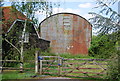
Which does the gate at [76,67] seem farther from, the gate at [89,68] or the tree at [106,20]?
the tree at [106,20]

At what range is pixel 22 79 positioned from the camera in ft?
17.3

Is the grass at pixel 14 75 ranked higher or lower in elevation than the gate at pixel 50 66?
lower

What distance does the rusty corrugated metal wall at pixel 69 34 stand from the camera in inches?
368

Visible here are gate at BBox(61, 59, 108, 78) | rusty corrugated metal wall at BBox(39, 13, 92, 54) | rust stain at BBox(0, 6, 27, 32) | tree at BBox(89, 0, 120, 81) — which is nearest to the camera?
tree at BBox(89, 0, 120, 81)

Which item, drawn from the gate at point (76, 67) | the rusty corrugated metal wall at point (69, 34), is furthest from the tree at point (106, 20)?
the rusty corrugated metal wall at point (69, 34)

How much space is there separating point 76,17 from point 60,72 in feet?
13.7

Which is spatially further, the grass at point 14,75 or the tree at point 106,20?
the grass at point 14,75

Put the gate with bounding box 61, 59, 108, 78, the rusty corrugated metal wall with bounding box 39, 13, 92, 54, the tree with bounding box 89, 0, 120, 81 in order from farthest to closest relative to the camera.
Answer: the rusty corrugated metal wall with bounding box 39, 13, 92, 54, the gate with bounding box 61, 59, 108, 78, the tree with bounding box 89, 0, 120, 81

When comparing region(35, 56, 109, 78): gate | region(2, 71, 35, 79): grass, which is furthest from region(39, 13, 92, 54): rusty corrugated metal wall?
region(2, 71, 35, 79): grass

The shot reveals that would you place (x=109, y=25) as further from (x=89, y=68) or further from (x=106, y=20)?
(x=89, y=68)

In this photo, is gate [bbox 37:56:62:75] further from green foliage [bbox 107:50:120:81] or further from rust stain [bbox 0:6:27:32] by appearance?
green foliage [bbox 107:50:120:81]

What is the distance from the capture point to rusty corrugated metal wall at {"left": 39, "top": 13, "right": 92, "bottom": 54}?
368 inches

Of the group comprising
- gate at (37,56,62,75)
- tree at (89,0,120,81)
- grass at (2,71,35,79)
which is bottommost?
grass at (2,71,35,79)

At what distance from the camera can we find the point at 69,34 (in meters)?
9.65
